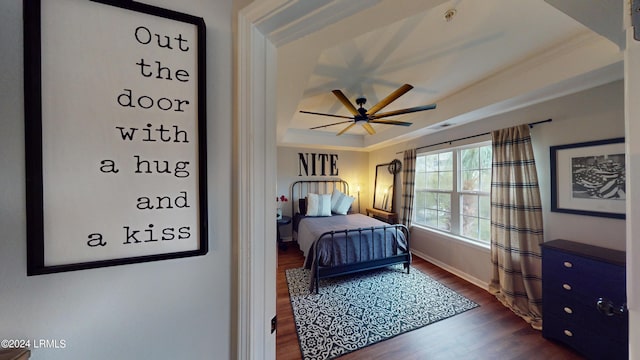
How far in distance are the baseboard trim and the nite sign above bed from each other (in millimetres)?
2380

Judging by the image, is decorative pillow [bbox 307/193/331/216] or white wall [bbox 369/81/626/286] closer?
white wall [bbox 369/81/626/286]

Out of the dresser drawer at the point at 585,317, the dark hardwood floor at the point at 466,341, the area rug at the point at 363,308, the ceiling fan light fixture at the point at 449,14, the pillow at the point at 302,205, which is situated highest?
the ceiling fan light fixture at the point at 449,14

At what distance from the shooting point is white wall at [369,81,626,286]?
69.5 inches

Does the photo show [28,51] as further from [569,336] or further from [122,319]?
[569,336]

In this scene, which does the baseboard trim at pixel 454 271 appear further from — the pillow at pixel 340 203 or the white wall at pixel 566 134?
the pillow at pixel 340 203

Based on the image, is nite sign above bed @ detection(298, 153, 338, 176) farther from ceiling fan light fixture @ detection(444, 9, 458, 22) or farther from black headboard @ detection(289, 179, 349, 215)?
ceiling fan light fixture @ detection(444, 9, 458, 22)

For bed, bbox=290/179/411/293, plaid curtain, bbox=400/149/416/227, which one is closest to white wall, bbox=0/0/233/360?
bed, bbox=290/179/411/293

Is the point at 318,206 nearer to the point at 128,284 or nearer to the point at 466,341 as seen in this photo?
the point at 466,341

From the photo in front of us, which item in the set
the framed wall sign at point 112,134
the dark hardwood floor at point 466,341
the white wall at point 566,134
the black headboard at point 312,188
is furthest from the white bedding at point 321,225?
the framed wall sign at point 112,134

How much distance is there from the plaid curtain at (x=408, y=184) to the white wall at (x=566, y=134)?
925mm

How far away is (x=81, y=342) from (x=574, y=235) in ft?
10.7

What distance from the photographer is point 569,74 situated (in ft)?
5.63

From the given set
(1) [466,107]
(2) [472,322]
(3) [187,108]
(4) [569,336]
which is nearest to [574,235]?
(4) [569,336]

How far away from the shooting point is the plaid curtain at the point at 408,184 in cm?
387
